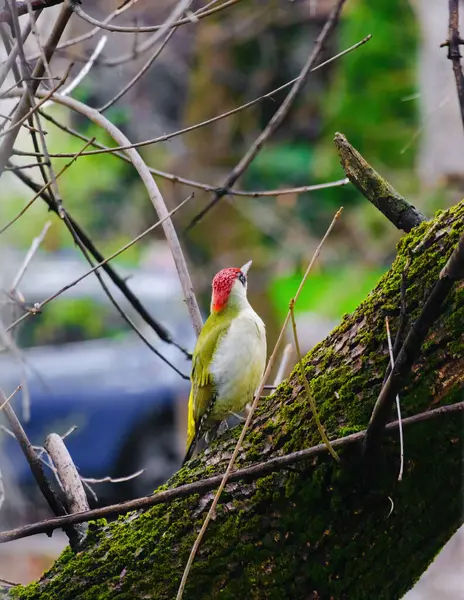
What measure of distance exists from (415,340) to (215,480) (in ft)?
1.55

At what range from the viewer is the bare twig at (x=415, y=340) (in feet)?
3.46

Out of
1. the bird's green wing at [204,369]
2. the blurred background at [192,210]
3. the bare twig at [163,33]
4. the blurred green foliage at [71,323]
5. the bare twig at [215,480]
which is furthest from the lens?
the blurred green foliage at [71,323]

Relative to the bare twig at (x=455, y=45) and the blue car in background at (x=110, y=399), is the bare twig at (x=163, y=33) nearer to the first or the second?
the bare twig at (x=455, y=45)

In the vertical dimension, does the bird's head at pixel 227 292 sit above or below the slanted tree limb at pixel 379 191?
above

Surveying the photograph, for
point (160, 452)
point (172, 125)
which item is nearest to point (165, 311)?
point (160, 452)

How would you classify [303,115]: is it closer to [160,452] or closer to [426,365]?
[160,452]

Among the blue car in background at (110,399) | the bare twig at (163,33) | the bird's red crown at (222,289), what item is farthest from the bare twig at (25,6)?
the blue car in background at (110,399)

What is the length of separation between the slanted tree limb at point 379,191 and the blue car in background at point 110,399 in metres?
4.01

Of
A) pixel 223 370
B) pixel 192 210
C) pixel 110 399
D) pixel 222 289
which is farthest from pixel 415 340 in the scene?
pixel 192 210

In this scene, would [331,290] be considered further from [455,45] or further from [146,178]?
[455,45]

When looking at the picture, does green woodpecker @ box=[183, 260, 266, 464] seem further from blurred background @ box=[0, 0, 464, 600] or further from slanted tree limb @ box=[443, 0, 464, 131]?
slanted tree limb @ box=[443, 0, 464, 131]

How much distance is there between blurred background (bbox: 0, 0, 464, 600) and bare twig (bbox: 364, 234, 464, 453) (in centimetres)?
90

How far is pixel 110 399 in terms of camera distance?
616cm

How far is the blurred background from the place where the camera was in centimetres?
539
